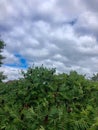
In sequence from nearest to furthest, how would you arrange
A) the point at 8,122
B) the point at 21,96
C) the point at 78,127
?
the point at 78,127 → the point at 8,122 → the point at 21,96

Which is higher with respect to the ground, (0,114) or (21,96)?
(21,96)

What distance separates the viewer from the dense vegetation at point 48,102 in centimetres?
529

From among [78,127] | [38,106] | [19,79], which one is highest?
[19,79]

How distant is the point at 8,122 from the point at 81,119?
141cm

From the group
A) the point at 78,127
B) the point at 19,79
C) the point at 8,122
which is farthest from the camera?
the point at 19,79

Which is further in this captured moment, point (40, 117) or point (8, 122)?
point (8, 122)

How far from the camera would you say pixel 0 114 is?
18.9 feet

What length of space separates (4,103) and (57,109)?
4.54 ft

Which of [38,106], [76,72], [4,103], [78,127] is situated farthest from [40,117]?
[76,72]

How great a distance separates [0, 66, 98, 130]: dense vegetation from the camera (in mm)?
5289

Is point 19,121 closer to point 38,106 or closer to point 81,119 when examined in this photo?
point 38,106

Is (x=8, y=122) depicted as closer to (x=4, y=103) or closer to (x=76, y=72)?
(x=4, y=103)

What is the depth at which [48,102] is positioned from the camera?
18.9 ft

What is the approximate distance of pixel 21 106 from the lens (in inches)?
232
